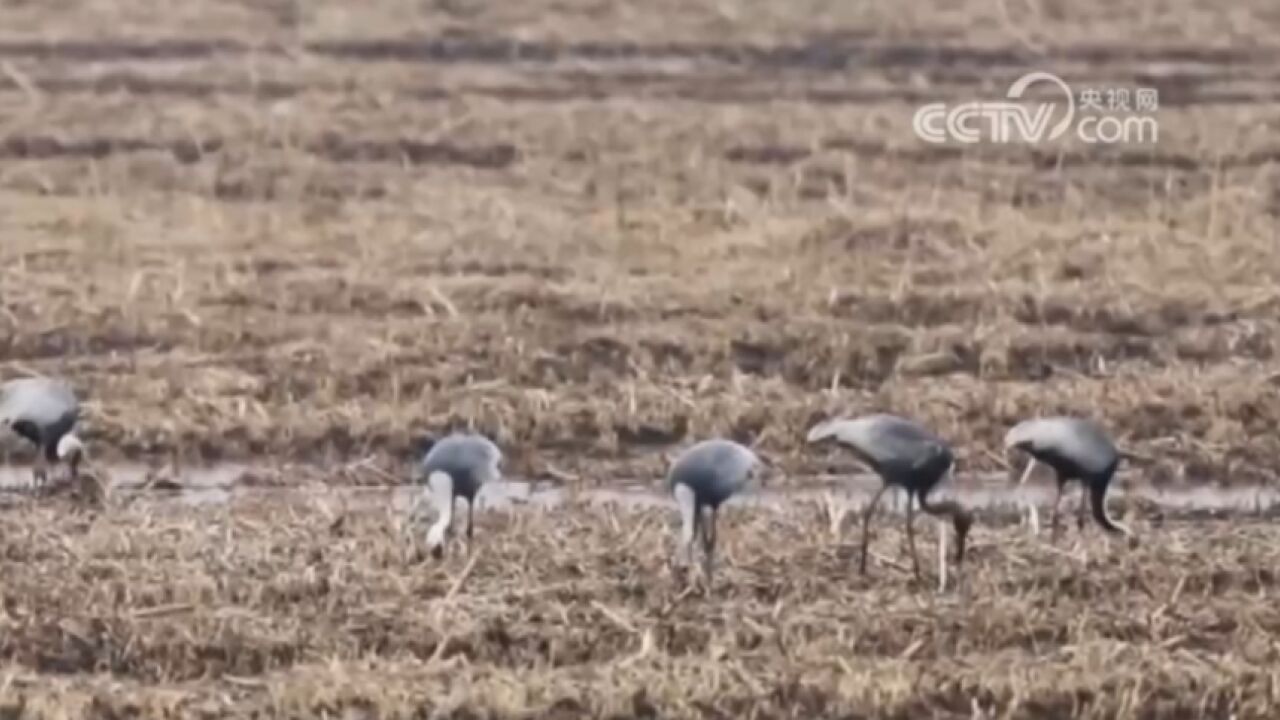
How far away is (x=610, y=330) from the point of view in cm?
1216

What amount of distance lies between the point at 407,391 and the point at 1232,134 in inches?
293

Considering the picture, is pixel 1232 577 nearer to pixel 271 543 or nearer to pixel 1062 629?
pixel 1062 629

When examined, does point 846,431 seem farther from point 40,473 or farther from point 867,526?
point 40,473

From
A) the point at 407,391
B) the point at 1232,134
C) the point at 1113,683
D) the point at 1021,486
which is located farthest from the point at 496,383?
the point at 1232,134

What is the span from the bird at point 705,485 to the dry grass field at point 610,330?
0.66 ft

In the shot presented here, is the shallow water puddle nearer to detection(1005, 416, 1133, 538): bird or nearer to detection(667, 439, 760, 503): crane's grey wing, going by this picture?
detection(1005, 416, 1133, 538): bird

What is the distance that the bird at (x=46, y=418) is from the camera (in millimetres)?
9688

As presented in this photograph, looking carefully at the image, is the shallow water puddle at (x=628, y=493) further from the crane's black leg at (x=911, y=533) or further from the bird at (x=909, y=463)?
the bird at (x=909, y=463)

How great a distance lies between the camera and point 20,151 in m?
16.6

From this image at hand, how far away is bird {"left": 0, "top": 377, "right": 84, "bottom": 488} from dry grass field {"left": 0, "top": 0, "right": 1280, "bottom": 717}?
29cm

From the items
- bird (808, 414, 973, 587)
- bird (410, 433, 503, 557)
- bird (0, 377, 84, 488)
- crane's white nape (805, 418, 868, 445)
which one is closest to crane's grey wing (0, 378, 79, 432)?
bird (0, 377, 84, 488)

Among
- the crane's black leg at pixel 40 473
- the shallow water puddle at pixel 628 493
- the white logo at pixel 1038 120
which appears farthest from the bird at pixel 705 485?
the white logo at pixel 1038 120

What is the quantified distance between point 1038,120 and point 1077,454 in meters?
8.71

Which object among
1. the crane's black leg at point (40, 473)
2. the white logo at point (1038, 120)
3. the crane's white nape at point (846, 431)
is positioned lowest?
the crane's black leg at point (40, 473)
